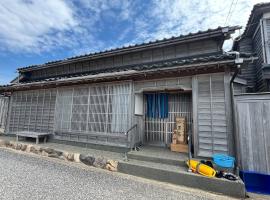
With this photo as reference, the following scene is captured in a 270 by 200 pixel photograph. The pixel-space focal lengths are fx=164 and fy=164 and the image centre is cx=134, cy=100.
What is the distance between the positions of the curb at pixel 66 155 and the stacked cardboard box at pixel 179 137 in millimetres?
2258

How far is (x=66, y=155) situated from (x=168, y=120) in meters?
4.23

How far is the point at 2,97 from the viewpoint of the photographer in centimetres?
1216

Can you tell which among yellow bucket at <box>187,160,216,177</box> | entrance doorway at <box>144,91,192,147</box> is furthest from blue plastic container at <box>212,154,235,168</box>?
entrance doorway at <box>144,91,192,147</box>

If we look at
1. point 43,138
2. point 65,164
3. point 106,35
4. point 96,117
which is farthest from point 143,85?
point 106,35

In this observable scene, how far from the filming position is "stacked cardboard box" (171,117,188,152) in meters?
5.91

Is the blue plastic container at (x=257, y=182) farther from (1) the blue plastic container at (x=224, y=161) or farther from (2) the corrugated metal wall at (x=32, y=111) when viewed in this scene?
(2) the corrugated metal wall at (x=32, y=111)

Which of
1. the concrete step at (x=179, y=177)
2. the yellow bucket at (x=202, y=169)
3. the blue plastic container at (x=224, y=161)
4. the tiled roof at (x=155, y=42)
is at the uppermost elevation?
the tiled roof at (x=155, y=42)

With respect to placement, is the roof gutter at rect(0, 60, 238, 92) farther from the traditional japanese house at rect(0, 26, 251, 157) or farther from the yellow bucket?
the yellow bucket

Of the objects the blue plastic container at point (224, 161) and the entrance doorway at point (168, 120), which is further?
the entrance doorway at point (168, 120)

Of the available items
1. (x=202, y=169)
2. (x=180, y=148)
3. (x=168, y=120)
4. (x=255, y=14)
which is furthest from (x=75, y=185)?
(x=255, y=14)

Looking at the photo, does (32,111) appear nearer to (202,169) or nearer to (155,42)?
(155,42)

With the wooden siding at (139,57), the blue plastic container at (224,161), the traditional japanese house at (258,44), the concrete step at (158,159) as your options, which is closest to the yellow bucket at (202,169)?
the blue plastic container at (224,161)

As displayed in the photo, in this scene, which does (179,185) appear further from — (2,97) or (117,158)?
(2,97)

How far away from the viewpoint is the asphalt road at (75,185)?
3.65m
